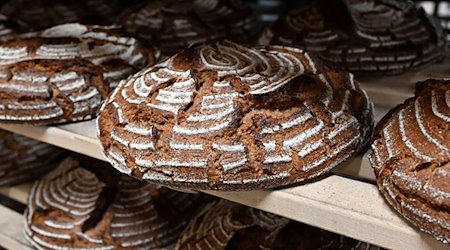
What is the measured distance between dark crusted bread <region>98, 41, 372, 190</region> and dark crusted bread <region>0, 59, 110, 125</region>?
0.15 m

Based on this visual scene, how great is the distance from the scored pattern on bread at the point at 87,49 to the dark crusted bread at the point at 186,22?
223mm

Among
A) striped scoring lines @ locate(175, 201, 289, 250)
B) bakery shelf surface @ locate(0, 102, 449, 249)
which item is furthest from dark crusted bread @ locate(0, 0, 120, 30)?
bakery shelf surface @ locate(0, 102, 449, 249)

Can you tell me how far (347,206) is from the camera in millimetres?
940

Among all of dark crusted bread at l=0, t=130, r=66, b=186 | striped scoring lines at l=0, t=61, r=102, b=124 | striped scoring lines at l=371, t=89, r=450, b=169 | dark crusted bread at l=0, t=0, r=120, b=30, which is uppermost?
striped scoring lines at l=371, t=89, r=450, b=169

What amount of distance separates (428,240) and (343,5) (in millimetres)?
762

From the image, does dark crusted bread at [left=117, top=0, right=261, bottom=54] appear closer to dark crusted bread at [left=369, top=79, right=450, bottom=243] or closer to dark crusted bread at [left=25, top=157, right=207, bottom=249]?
dark crusted bread at [left=25, top=157, right=207, bottom=249]

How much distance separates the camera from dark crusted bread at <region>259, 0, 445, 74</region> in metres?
1.39

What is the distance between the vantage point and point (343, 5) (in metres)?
1.49

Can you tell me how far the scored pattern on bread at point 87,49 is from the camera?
4.33 ft

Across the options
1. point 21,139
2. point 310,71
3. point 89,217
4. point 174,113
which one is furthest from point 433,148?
point 21,139

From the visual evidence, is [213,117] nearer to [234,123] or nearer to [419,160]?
[234,123]

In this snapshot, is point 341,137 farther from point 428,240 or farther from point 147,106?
point 147,106

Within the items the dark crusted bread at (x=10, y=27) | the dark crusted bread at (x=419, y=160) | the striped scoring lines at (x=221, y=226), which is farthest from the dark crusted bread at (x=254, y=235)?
the dark crusted bread at (x=10, y=27)

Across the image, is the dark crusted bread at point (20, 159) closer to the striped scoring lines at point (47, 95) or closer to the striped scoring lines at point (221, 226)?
the striped scoring lines at point (47, 95)
